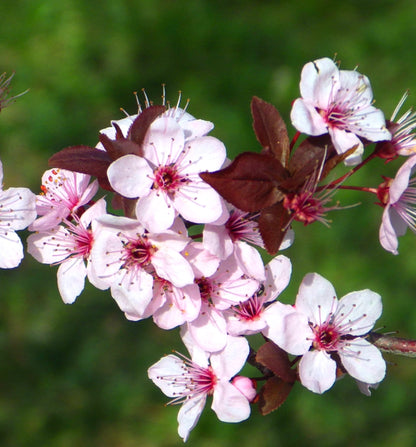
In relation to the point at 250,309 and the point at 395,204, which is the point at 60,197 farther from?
the point at 395,204

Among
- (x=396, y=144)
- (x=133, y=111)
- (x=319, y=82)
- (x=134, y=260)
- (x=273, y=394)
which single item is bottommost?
(x=133, y=111)

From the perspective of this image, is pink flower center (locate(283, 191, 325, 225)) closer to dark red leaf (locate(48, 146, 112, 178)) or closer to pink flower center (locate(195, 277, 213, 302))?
pink flower center (locate(195, 277, 213, 302))

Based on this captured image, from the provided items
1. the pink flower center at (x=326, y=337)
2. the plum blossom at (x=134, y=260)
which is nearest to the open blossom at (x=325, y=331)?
the pink flower center at (x=326, y=337)

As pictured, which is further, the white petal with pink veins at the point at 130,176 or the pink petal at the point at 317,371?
the pink petal at the point at 317,371

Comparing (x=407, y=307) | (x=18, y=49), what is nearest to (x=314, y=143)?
(x=407, y=307)

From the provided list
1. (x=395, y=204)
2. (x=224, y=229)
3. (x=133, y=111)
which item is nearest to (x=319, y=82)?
(x=395, y=204)

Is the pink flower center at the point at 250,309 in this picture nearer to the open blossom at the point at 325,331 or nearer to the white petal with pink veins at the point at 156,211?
the open blossom at the point at 325,331
